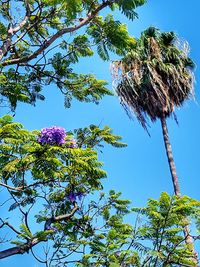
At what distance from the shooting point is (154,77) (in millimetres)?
13758

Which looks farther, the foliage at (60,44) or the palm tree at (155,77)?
the palm tree at (155,77)

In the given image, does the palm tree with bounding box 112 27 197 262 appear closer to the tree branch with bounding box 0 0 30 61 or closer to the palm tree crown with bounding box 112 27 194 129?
the palm tree crown with bounding box 112 27 194 129

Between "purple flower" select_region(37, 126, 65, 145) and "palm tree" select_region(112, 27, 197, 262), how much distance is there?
22.9 ft

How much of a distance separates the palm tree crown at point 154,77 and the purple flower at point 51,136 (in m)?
7.62

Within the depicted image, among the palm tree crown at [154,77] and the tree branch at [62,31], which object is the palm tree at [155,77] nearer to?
the palm tree crown at [154,77]

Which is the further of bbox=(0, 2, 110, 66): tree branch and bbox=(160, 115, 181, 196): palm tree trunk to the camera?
bbox=(160, 115, 181, 196): palm tree trunk

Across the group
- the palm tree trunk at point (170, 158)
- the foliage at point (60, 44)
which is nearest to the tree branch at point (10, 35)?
the foliage at point (60, 44)

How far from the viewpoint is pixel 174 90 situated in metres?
14.1

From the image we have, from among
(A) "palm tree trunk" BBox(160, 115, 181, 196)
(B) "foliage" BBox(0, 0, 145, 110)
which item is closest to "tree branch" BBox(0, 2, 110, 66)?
(B) "foliage" BBox(0, 0, 145, 110)

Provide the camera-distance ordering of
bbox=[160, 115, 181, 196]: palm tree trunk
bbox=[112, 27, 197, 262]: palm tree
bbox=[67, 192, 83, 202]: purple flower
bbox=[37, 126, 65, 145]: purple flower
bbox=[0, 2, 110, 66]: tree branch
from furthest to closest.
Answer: bbox=[112, 27, 197, 262]: palm tree
bbox=[160, 115, 181, 196]: palm tree trunk
bbox=[67, 192, 83, 202]: purple flower
bbox=[0, 2, 110, 66]: tree branch
bbox=[37, 126, 65, 145]: purple flower

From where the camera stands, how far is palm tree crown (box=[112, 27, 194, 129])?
1366 centimetres

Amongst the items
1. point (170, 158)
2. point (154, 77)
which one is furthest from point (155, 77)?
point (170, 158)

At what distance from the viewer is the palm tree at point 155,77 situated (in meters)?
13.6

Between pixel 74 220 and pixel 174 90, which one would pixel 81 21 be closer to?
pixel 74 220
